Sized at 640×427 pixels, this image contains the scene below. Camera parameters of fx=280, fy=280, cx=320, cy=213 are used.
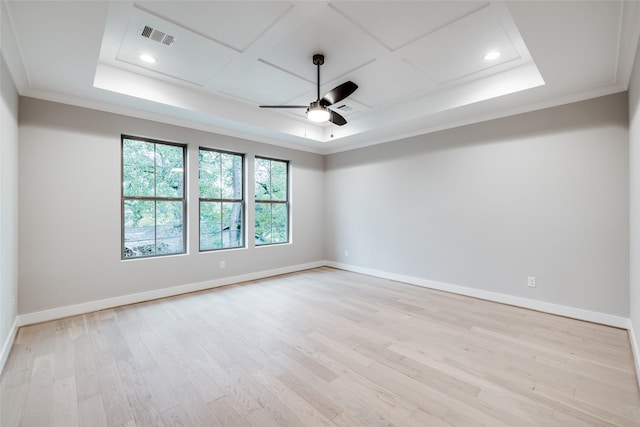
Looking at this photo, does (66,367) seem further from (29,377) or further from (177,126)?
(177,126)

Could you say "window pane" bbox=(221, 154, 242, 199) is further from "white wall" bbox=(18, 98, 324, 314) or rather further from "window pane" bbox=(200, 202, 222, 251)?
"white wall" bbox=(18, 98, 324, 314)

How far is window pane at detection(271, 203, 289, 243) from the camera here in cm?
575

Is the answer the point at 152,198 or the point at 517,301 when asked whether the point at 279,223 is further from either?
the point at 517,301

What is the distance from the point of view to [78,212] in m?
3.51

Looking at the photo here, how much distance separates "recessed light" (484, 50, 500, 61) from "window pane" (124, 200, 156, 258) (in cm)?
476

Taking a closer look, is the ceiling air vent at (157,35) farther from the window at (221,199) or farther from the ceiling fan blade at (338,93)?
the window at (221,199)

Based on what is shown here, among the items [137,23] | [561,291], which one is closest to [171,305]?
[137,23]

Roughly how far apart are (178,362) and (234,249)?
→ 2711 millimetres

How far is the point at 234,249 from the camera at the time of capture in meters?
5.01

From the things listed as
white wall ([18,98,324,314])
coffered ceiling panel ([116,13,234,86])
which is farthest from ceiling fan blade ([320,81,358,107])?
white wall ([18,98,324,314])

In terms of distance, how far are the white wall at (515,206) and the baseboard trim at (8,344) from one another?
4.89 metres

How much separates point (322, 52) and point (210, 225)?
3.26 meters

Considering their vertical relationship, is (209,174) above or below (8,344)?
above

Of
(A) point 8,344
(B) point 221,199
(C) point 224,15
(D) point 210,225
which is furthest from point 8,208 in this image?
(C) point 224,15
